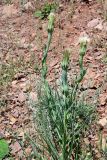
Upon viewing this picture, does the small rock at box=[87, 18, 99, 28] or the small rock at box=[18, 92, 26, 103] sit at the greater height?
the small rock at box=[87, 18, 99, 28]

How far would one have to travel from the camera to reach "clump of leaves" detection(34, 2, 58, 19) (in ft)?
14.1

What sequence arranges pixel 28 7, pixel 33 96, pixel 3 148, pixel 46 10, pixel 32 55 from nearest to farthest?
pixel 3 148 → pixel 33 96 → pixel 32 55 → pixel 46 10 → pixel 28 7

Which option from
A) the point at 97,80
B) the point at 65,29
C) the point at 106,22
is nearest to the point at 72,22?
the point at 65,29

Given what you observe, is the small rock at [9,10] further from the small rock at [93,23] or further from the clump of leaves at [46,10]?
the small rock at [93,23]

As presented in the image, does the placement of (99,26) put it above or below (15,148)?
above

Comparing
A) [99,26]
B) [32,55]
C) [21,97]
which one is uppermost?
[99,26]

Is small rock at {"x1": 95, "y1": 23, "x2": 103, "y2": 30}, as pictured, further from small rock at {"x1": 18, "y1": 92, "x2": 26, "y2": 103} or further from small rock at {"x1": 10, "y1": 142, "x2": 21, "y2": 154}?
small rock at {"x1": 10, "y1": 142, "x2": 21, "y2": 154}

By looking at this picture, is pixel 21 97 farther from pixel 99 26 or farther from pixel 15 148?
pixel 99 26

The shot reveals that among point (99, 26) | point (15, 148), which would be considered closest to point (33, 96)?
point (15, 148)

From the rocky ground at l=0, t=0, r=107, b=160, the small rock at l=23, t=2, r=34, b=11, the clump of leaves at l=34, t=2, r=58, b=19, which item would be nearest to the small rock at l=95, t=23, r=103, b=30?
the rocky ground at l=0, t=0, r=107, b=160

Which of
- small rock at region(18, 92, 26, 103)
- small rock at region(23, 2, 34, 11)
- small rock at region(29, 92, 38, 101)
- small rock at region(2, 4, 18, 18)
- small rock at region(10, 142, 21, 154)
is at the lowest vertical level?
A: small rock at region(10, 142, 21, 154)

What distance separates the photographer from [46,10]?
4.33 meters

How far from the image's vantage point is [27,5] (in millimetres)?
4539

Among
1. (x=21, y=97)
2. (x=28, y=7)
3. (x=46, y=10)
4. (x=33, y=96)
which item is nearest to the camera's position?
(x=33, y=96)
